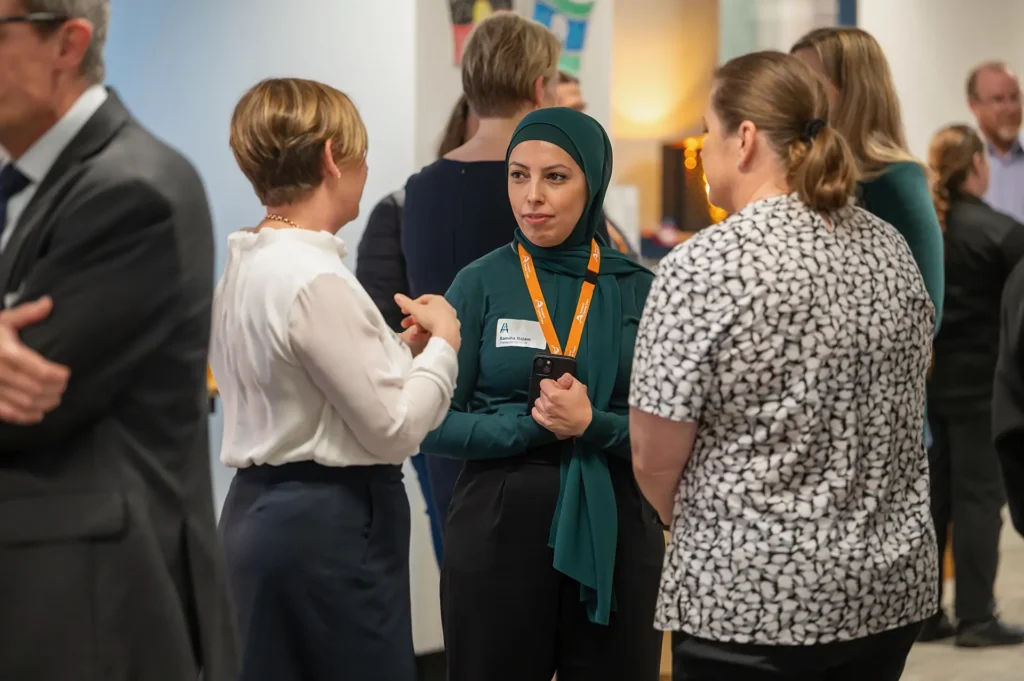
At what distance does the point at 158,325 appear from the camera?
58.7 inches

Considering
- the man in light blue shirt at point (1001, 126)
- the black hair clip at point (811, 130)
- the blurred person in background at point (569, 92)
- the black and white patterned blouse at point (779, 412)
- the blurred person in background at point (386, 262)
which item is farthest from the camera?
the man in light blue shirt at point (1001, 126)

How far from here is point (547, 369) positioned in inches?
89.4

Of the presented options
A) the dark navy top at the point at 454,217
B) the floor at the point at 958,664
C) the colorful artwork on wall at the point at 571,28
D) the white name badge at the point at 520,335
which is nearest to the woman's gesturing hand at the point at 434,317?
the white name badge at the point at 520,335

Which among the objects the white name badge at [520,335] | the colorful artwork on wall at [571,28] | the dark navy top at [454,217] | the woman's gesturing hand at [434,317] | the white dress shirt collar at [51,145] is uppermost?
→ the colorful artwork on wall at [571,28]

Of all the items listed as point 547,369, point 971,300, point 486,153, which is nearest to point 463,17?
point 486,153

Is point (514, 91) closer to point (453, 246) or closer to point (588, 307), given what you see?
point (453, 246)

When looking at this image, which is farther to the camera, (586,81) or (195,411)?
(586,81)

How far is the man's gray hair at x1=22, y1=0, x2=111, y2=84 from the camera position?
4.85ft

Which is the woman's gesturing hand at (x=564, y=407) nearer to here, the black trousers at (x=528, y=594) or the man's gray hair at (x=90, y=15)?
the black trousers at (x=528, y=594)

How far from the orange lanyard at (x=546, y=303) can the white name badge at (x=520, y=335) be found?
0.04 ft

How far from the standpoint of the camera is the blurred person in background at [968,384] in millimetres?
4605

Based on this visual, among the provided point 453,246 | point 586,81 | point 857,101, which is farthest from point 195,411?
point 586,81

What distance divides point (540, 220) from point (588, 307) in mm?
186

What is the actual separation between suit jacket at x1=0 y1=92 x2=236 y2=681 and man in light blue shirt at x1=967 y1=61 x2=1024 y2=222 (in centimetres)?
522
